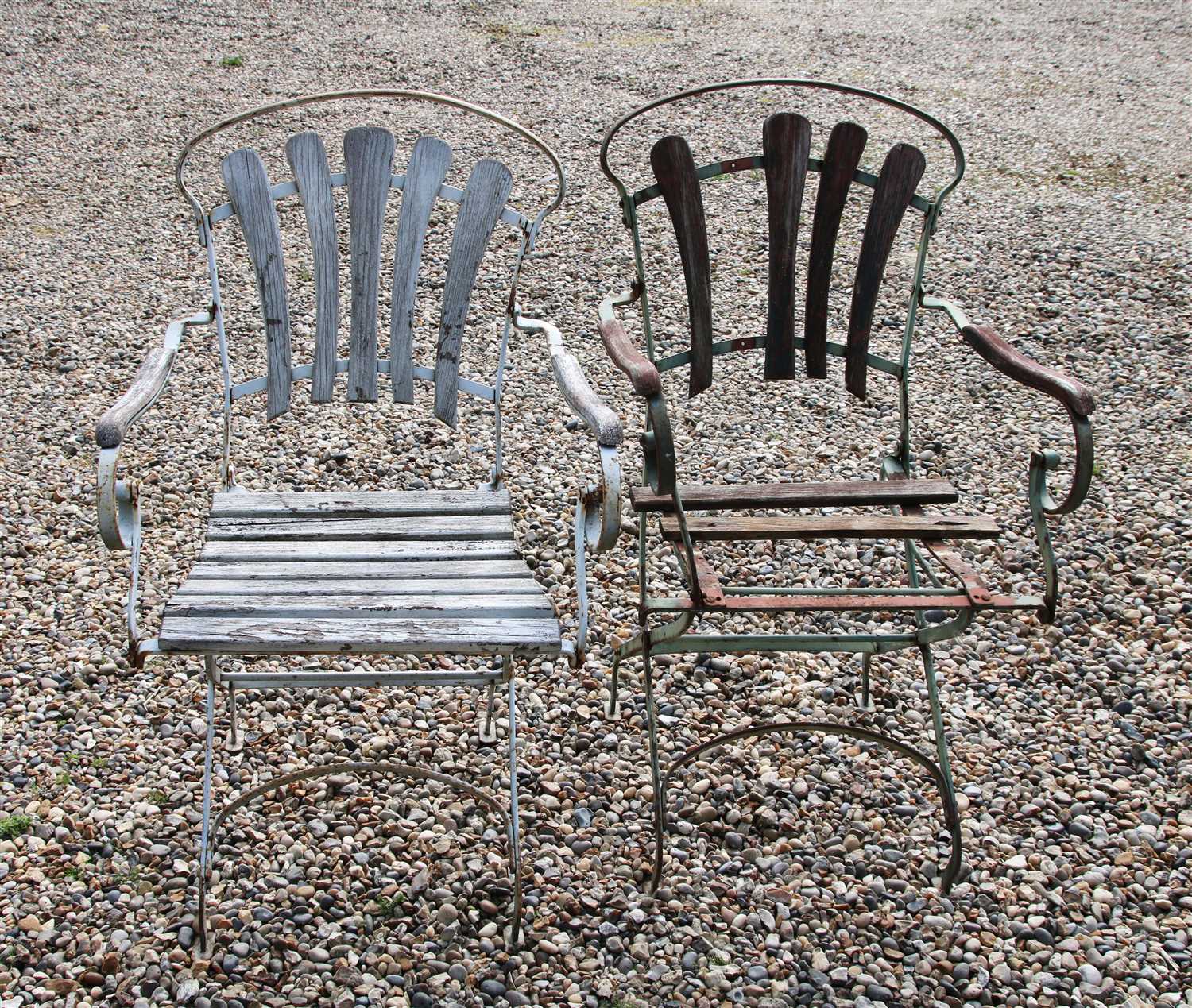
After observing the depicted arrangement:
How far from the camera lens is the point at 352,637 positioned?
211 centimetres

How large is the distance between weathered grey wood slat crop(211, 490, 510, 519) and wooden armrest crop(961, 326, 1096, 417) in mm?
1082

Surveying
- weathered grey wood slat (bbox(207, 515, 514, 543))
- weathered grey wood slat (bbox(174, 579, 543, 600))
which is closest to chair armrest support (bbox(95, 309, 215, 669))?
weathered grey wood slat (bbox(174, 579, 543, 600))

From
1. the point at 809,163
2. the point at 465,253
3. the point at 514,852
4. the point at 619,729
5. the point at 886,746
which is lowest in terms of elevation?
the point at 619,729

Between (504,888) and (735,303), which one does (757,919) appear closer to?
(504,888)

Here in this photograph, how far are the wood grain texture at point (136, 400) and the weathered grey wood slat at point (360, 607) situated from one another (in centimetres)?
33

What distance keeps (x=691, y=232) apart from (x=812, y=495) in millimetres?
674

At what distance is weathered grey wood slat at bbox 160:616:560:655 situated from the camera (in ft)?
6.79

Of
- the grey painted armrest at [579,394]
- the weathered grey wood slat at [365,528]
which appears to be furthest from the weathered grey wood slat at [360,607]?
the grey painted armrest at [579,394]

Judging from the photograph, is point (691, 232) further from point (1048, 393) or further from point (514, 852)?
point (514, 852)

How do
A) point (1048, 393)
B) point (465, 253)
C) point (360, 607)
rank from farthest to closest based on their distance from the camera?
point (465, 253) < point (1048, 393) < point (360, 607)

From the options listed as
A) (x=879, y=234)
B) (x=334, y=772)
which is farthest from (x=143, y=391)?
(x=879, y=234)

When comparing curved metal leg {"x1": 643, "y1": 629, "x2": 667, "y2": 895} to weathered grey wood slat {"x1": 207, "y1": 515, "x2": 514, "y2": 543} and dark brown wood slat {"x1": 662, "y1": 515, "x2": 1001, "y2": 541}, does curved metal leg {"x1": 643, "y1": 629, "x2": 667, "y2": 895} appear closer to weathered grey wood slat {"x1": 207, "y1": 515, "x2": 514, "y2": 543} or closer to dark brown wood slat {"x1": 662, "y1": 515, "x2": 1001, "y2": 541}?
dark brown wood slat {"x1": 662, "y1": 515, "x2": 1001, "y2": 541}

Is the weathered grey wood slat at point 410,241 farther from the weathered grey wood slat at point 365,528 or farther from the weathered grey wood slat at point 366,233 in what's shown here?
the weathered grey wood slat at point 365,528

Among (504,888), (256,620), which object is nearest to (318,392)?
(256,620)
